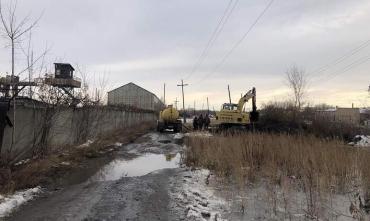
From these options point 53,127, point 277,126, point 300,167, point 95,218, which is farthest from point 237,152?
point 277,126

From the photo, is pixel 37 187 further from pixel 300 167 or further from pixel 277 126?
pixel 277 126

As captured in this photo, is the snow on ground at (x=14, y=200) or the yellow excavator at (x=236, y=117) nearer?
the snow on ground at (x=14, y=200)

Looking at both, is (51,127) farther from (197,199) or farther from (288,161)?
(197,199)

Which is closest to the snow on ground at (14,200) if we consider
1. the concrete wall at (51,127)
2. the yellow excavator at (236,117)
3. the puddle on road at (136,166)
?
the puddle on road at (136,166)

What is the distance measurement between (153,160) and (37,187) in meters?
8.02

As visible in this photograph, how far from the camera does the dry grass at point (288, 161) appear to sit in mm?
10094

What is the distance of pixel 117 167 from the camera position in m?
16.0

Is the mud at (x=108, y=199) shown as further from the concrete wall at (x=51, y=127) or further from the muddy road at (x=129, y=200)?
the concrete wall at (x=51, y=127)

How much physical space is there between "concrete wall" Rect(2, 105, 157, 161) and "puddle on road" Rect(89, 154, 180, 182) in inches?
98.3

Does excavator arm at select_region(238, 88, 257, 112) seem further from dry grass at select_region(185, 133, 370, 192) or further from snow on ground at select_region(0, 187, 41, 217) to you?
snow on ground at select_region(0, 187, 41, 217)

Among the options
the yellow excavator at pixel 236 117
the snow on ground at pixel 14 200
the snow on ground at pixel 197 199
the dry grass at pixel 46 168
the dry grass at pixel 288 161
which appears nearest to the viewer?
the snow on ground at pixel 197 199

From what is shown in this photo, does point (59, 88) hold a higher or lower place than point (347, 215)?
higher

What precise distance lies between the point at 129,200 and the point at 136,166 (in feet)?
22.9

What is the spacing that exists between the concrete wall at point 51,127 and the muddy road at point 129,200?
268cm
